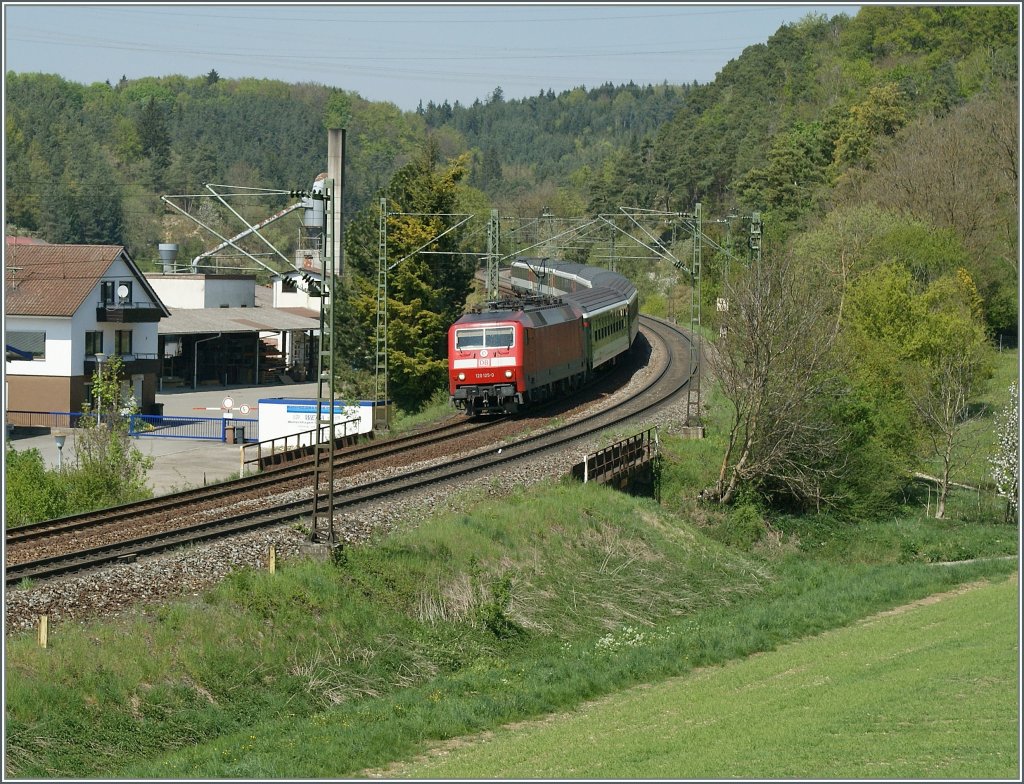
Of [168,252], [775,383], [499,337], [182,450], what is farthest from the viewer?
[168,252]

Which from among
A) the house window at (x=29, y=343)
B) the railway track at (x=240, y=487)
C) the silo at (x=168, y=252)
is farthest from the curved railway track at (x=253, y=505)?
the silo at (x=168, y=252)

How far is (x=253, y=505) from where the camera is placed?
92.9 ft

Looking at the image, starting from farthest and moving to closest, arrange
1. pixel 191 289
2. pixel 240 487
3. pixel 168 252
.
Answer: pixel 191 289, pixel 168 252, pixel 240 487

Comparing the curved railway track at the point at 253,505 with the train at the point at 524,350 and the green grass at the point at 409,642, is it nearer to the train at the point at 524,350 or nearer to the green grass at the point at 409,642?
the train at the point at 524,350

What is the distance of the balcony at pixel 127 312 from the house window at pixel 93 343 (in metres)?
0.71

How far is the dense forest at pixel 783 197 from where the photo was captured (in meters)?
45.9

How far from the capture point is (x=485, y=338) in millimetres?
39438

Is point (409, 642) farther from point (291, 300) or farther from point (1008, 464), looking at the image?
point (291, 300)

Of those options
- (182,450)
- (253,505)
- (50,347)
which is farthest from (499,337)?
(50,347)

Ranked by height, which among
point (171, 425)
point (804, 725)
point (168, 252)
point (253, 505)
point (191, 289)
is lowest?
point (804, 725)

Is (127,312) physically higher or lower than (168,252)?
lower

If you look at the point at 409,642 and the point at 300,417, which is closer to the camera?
the point at 409,642

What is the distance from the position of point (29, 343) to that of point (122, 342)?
4929mm

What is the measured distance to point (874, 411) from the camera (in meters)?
44.1
